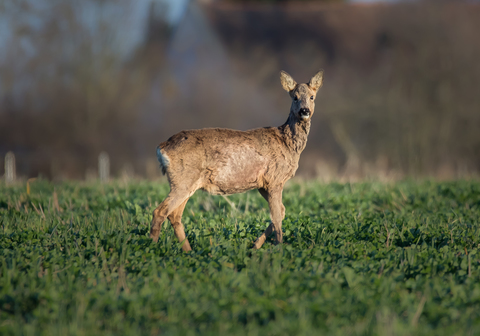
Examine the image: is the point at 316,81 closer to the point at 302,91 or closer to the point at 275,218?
the point at 302,91

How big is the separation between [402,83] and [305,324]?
20808 millimetres

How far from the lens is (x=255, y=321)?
388 centimetres

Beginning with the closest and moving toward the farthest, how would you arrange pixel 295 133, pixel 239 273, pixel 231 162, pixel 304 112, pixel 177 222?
pixel 239 273
pixel 231 162
pixel 177 222
pixel 304 112
pixel 295 133

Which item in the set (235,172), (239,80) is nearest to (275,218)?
(235,172)

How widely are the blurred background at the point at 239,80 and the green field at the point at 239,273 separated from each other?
45.0 feet

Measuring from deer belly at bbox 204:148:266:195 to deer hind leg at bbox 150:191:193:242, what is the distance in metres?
0.37

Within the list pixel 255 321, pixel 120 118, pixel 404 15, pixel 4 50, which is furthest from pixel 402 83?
pixel 255 321

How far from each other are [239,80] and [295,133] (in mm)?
20012

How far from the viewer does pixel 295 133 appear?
7.05 m

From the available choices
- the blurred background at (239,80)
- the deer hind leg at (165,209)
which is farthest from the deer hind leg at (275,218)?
the blurred background at (239,80)

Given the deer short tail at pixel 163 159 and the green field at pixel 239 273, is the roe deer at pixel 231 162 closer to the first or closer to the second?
the deer short tail at pixel 163 159

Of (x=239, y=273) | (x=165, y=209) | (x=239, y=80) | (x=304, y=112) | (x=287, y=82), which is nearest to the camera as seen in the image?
(x=239, y=273)

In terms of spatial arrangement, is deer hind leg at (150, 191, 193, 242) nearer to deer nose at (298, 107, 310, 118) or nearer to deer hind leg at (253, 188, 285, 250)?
deer hind leg at (253, 188, 285, 250)

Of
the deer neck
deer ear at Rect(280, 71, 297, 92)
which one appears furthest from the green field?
deer ear at Rect(280, 71, 297, 92)
